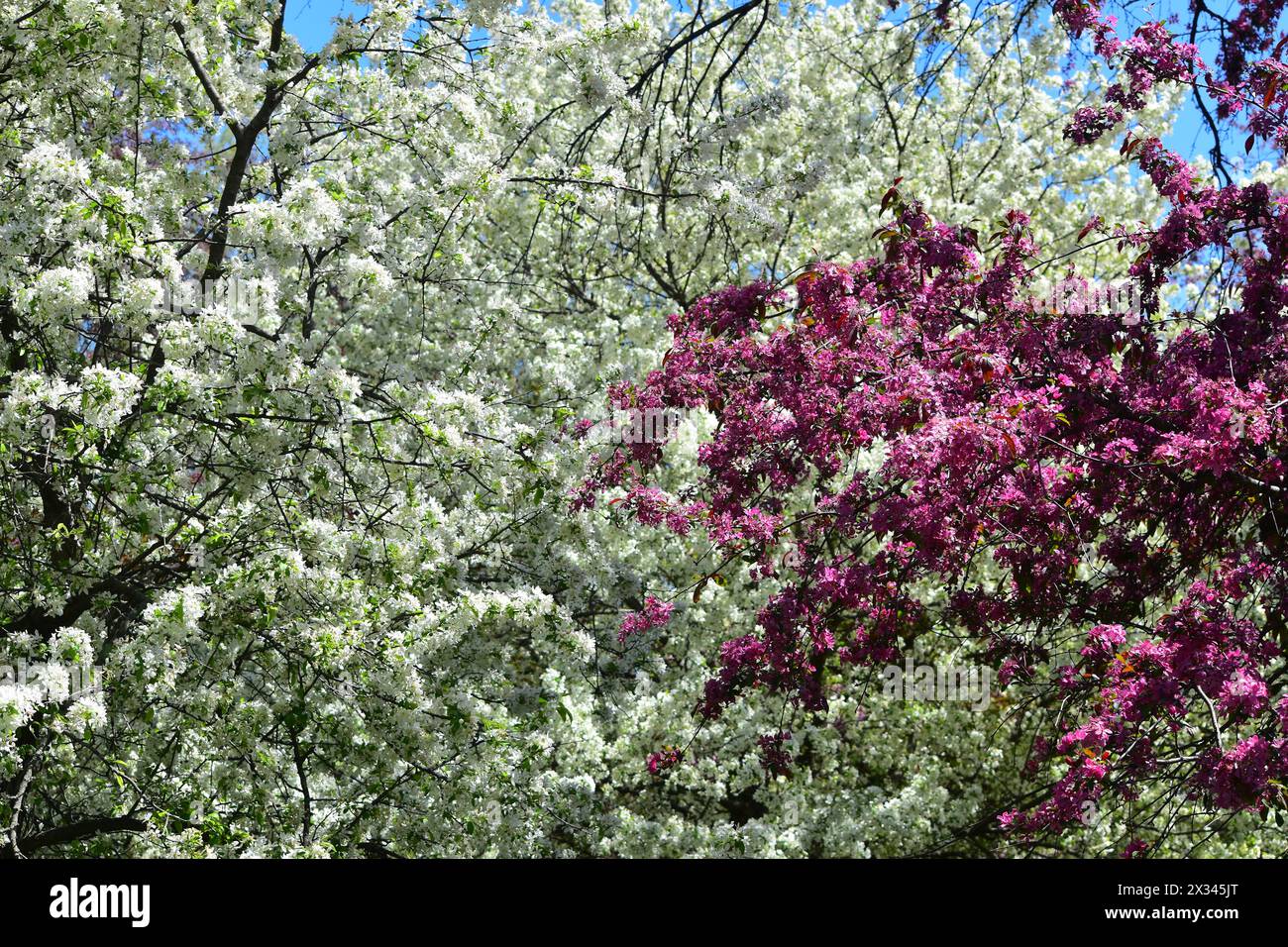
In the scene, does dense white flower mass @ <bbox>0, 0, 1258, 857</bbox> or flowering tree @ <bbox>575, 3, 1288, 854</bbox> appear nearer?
flowering tree @ <bbox>575, 3, 1288, 854</bbox>

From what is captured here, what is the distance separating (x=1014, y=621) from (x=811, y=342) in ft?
4.87

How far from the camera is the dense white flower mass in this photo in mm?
5059

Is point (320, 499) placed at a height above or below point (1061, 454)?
above

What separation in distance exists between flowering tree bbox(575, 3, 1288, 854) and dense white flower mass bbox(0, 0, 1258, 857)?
82cm

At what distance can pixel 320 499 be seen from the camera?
18.9 ft

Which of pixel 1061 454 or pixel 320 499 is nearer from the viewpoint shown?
pixel 1061 454

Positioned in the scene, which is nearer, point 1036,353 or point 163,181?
point 1036,353

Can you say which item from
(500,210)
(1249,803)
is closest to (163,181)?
(500,210)

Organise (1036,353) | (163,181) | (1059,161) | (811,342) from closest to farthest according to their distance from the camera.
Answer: (1036,353), (811,342), (163,181), (1059,161)

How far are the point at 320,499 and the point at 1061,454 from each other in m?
3.13

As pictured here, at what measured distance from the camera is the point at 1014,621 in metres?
5.59

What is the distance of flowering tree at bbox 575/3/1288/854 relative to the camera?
437cm

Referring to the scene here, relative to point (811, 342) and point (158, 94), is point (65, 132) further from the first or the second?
point (811, 342)
